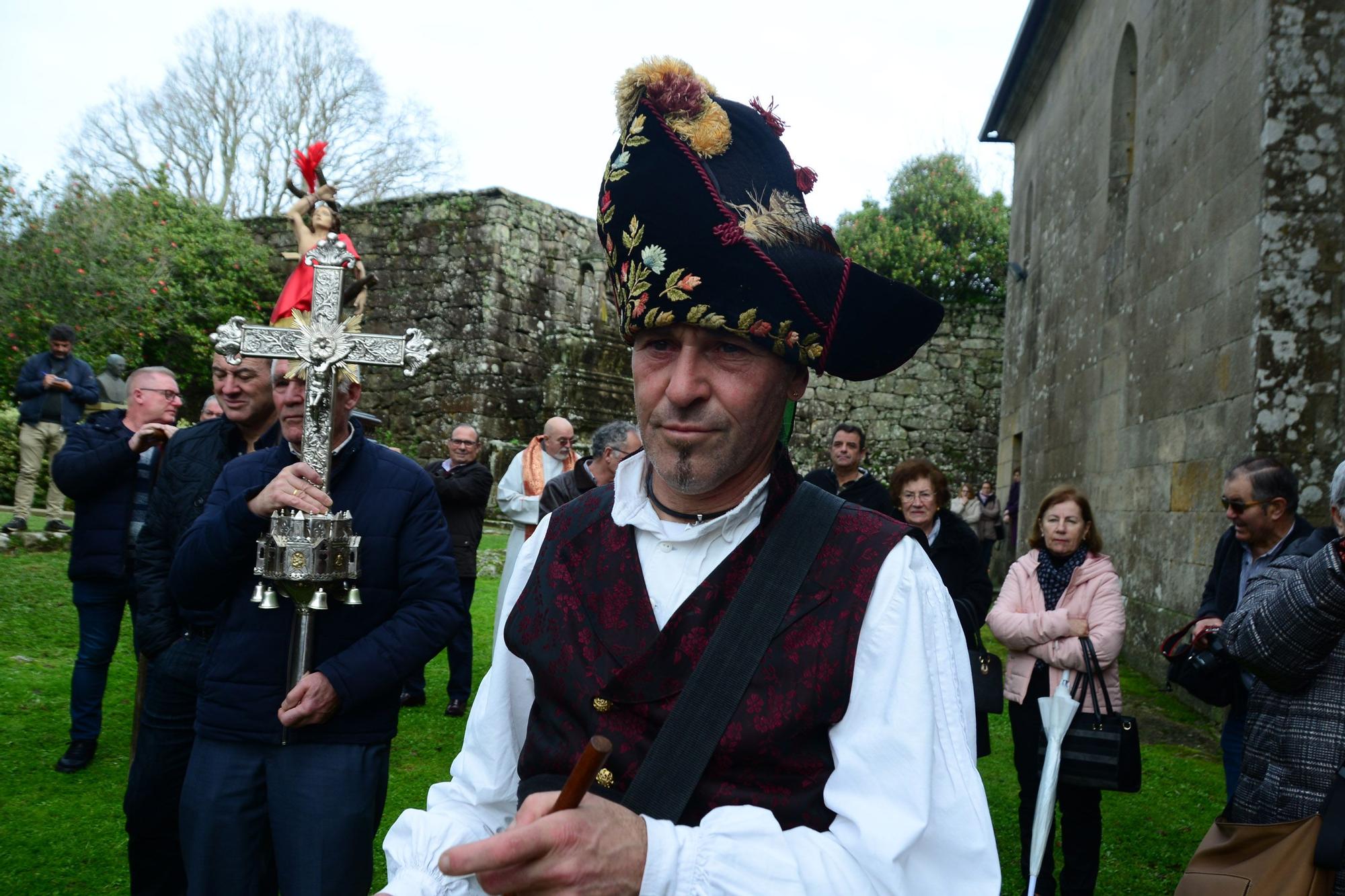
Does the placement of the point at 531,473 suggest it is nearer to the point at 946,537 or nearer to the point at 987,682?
the point at 946,537

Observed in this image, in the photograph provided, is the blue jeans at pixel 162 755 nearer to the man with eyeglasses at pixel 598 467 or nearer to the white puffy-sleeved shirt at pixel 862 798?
the white puffy-sleeved shirt at pixel 862 798

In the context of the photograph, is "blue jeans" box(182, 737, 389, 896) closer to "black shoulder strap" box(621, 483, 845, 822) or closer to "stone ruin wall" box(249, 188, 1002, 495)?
"black shoulder strap" box(621, 483, 845, 822)

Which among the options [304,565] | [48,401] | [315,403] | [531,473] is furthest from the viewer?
[48,401]

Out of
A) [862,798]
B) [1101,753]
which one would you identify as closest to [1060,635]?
[1101,753]

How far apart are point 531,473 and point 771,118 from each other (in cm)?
634

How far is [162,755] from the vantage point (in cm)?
342

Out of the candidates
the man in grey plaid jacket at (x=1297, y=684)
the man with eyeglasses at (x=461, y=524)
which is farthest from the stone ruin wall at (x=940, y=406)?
the man in grey plaid jacket at (x=1297, y=684)

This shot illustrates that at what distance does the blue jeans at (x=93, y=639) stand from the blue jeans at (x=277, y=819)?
268 centimetres

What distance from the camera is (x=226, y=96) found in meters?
29.6

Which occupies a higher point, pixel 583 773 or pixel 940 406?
pixel 940 406

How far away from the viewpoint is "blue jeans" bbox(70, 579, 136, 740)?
17.4 feet

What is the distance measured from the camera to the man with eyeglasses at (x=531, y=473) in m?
7.56

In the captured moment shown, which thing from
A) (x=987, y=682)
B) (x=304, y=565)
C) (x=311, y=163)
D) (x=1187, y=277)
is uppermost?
(x=1187, y=277)

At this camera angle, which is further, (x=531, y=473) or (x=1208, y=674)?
(x=531, y=473)
